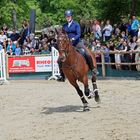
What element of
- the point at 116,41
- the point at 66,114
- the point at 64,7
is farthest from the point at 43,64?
the point at 64,7

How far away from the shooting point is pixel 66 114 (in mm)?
12305

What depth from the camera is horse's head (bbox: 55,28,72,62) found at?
39.2 feet

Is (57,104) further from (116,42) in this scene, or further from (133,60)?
(116,42)

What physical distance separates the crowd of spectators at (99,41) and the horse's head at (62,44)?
8992 millimetres

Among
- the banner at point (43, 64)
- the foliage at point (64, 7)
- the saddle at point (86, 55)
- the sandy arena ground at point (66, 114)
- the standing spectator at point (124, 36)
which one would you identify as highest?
the foliage at point (64, 7)

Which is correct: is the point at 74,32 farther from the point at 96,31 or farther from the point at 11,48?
the point at 11,48

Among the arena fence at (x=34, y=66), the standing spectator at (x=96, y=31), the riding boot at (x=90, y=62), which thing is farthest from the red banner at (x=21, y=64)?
the riding boot at (x=90, y=62)

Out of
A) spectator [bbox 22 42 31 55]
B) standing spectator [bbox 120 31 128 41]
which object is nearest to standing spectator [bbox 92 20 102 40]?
standing spectator [bbox 120 31 128 41]

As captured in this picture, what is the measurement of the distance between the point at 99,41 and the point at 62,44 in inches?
476

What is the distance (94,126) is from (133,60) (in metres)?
11.3

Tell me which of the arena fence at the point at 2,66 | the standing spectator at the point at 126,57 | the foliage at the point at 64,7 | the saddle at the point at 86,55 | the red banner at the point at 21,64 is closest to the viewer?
the saddle at the point at 86,55

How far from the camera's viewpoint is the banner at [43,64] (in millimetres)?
22766

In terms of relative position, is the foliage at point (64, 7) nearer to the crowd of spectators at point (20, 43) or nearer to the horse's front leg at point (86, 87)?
the crowd of spectators at point (20, 43)

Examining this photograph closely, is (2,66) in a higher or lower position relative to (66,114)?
higher
